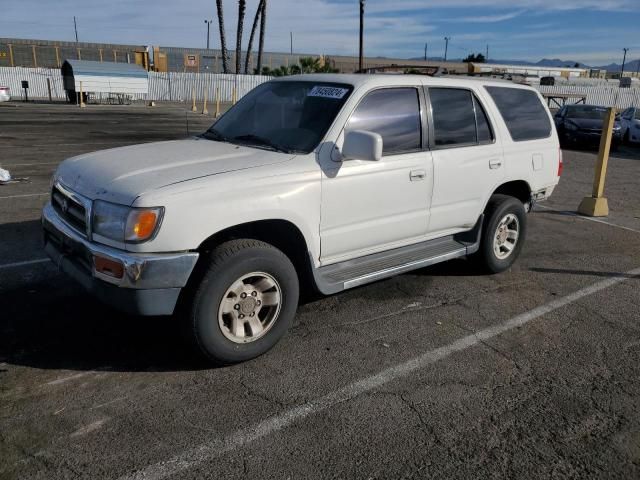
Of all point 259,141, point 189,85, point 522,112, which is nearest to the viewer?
point 259,141

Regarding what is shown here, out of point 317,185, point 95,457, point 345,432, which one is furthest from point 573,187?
point 95,457

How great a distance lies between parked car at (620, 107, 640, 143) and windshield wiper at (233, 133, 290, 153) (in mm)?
19552

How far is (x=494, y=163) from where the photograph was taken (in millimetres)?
5293

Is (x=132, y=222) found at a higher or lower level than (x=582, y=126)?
higher

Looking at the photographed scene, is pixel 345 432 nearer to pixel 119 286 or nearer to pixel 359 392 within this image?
pixel 359 392

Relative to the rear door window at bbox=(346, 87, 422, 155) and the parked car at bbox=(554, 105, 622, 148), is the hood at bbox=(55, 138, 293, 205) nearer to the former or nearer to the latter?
the rear door window at bbox=(346, 87, 422, 155)

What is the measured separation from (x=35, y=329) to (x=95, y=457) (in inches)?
66.9

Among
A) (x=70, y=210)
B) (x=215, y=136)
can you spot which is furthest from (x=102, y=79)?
(x=70, y=210)

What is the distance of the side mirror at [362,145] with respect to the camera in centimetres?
383

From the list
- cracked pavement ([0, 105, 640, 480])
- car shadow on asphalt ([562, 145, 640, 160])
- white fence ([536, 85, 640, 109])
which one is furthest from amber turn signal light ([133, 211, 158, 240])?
white fence ([536, 85, 640, 109])

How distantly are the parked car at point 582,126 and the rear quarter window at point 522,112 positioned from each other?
13.9 meters

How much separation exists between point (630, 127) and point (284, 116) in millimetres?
19739

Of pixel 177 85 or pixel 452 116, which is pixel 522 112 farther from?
pixel 177 85

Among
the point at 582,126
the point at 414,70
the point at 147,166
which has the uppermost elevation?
the point at 414,70
